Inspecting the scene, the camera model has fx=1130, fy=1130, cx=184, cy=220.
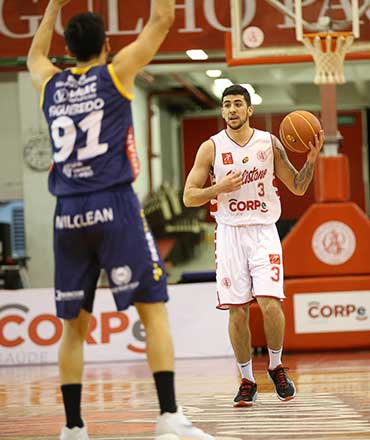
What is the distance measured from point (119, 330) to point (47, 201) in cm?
587

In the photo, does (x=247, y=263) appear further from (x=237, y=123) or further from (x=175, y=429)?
(x=175, y=429)

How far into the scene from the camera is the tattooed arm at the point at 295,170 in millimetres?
6242

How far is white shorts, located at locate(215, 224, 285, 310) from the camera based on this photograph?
642 centimetres

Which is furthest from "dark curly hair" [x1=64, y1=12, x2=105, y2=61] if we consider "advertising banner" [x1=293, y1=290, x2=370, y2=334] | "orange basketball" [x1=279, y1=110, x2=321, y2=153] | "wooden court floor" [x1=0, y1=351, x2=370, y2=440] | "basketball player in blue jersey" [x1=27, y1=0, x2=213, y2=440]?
"advertising banner" [x1=293, y1=290, x2=370, y2=334]

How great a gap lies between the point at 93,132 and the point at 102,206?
11.6 inches

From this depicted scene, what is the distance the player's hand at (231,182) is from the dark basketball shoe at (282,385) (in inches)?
42.7

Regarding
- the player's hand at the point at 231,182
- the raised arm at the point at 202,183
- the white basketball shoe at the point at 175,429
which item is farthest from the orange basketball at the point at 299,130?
the white basketball shoe at the point at 175,429

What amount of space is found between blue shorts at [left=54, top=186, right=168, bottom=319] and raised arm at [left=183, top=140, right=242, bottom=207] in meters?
1.69

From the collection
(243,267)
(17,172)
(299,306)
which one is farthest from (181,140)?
(243,267)

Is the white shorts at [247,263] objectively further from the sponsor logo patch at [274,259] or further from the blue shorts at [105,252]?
the blue shorts at [105,252]

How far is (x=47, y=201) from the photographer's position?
16094mm

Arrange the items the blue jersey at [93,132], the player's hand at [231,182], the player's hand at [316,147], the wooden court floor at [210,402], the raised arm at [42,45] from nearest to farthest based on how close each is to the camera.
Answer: the blue jersey at [93,132]
the raised arm at [42,45]
the wooden court floor at [210,402]
the player's hand at [231,182]
the player's hand at [316,147]

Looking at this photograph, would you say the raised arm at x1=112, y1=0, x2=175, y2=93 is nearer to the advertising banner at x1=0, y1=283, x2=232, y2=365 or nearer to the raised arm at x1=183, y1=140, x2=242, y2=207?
the raised arm at x1=183, y1=140, x2=242, y2=207

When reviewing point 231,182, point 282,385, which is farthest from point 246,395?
point 231,182
